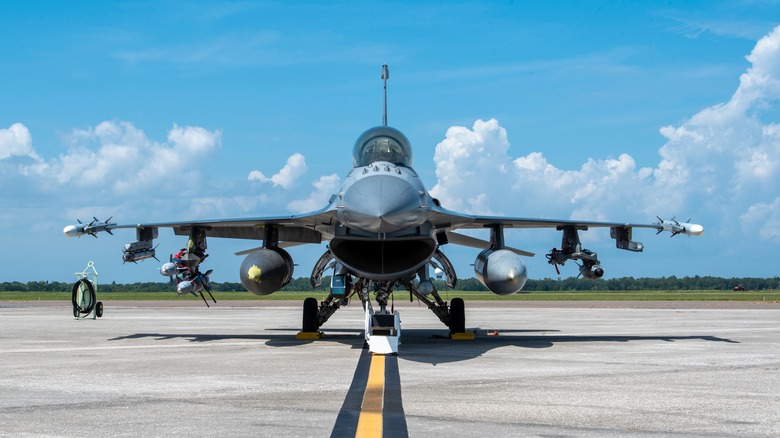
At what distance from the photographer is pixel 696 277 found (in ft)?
509

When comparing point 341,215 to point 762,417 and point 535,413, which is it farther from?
point 762,417

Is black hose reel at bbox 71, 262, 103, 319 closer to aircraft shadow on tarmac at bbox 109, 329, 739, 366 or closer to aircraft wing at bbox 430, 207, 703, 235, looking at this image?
aircraft shadow on tarmac at bbox 109, 329, 739, 366

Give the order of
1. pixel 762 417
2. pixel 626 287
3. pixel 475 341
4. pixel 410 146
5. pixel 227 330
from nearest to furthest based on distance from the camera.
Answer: pixel 762 417 < pixel 410 146 < pixel 475 341 < pixel 227 330 < pixel 626 287

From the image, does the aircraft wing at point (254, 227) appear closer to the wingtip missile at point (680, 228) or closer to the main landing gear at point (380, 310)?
the main landing gear at point (380, 310)

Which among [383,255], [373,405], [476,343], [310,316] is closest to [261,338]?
[310,316]

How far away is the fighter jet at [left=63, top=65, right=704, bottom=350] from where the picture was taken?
13.5 metres

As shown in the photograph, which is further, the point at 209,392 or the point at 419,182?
the point at 419,182

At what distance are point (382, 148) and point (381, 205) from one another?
379 centimetres

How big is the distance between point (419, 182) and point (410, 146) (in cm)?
221

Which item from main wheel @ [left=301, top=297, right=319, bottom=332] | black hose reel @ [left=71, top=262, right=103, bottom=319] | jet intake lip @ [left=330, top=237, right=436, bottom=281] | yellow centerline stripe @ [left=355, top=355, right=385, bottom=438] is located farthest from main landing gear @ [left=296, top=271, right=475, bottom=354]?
black hose reel @ [left=71, top=262, right=103, bottom=319]

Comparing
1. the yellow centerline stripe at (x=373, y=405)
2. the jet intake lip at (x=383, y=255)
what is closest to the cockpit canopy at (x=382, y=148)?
the jet intake lip at (x=383, y=255)

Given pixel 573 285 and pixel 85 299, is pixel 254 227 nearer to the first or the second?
pixel 85 299

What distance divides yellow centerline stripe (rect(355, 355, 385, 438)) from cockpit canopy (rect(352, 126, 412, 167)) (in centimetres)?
533

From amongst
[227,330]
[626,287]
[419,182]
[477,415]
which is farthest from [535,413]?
[626,287]
